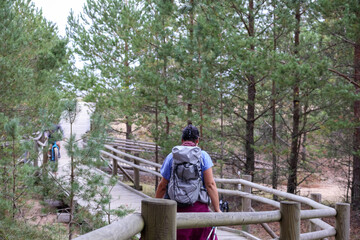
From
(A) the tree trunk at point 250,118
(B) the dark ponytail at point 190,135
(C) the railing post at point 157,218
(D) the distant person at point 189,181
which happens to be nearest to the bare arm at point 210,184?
(D) the distant person at point 189,181

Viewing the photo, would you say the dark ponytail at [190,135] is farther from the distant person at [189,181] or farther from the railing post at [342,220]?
the railing post at [342,220]

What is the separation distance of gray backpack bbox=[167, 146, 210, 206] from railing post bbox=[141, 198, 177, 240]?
126 cm

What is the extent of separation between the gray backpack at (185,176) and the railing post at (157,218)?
126cm

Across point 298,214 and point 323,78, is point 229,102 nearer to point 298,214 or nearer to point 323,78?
point 323,78

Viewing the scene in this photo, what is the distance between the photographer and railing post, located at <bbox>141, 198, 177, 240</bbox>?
2.05 m

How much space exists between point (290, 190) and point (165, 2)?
23.2 feet

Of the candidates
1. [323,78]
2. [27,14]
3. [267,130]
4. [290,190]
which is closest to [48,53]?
[27,14]

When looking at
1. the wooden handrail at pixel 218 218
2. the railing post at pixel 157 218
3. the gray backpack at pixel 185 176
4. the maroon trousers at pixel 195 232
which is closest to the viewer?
the railing post at pixel 157 218

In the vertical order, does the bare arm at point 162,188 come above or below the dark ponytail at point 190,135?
below

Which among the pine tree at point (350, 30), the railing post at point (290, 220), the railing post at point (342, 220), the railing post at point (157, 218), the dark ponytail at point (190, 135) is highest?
the pine tree at point (350, 30)

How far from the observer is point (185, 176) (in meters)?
3.36

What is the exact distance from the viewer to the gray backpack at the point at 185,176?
335 centimetres

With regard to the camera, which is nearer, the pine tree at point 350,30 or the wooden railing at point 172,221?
the wooden railing at point 172,221

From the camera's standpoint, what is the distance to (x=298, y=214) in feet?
10.8
